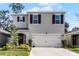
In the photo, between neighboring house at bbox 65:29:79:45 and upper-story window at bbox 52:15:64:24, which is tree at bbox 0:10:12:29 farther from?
neighboring house at bbox 65:29:79:45

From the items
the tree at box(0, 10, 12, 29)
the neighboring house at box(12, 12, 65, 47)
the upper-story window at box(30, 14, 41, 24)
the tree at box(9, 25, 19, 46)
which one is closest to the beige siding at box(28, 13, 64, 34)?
the neighboring house at box(12, 12, 65, 47)

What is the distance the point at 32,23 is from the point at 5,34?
12.4 ft

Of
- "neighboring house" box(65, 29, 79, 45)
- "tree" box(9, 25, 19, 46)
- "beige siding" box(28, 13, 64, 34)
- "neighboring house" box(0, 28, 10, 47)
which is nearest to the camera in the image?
"tree" box(9, 25, 19, 46)

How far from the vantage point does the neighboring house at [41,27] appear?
98.6 ft

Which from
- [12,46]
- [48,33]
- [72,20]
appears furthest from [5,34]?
[72,20]

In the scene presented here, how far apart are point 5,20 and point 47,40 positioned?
5041 millimetres

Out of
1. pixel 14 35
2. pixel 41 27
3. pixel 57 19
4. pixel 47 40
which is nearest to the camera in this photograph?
pixel 14 35

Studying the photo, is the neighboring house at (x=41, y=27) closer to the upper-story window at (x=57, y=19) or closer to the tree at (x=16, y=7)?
the upper-story window at (x=57, y=19)

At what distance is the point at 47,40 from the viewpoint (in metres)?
30.5

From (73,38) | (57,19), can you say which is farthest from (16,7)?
(73,38)

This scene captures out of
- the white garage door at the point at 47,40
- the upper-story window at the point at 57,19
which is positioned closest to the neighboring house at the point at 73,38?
the white garage door at the point at 47,40

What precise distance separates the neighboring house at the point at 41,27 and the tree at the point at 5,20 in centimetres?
65

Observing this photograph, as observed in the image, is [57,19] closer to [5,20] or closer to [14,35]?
[5,20]

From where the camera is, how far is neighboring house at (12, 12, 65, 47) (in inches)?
1184
